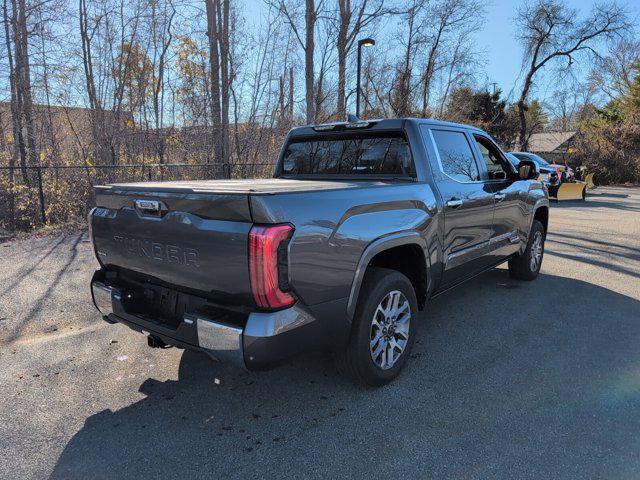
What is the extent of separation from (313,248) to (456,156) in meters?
2.40

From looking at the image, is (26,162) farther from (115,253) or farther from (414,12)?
(414,12)

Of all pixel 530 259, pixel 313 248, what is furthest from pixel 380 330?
pixel 530 259

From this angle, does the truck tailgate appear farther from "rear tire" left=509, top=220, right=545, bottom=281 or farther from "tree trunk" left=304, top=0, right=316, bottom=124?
"tree trunk" left=304, top=0, right=316, bottom=124

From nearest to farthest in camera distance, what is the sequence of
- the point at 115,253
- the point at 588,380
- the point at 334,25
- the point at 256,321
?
the point at 256,321
the point at 115,253
the point at 588,380
the point at 334,25

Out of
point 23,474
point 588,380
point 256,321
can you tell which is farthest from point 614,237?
point 23,474

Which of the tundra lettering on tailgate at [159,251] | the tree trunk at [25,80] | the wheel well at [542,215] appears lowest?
the wheel well at [542,215]

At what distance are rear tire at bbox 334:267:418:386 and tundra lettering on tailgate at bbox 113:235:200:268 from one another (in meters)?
1.17

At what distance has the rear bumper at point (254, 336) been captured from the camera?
7.66 ft

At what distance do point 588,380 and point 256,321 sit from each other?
8.86ft

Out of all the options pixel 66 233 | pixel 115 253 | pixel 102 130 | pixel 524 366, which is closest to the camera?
pixel 115 253

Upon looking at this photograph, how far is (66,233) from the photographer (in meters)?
8.83

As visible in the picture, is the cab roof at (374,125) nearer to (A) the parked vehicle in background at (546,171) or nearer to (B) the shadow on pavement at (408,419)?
(B) the shadow on pavement at (408,419)

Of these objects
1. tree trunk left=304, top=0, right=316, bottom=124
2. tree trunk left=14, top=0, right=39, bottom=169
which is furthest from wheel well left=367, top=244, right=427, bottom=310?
tree trunk left=304, top=0, right=316, bottom=124

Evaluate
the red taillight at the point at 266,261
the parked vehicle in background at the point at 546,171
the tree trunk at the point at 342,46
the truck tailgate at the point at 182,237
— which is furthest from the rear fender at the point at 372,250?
the tree trunk at the point at 342,46
